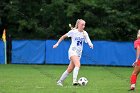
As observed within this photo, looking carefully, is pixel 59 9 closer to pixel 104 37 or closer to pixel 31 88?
pixel 104 37

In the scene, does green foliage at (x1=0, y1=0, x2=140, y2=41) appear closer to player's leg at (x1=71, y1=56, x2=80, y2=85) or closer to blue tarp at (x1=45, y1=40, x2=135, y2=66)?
blue tarp at (x1=45, y1=40, x2=135, y2=66)

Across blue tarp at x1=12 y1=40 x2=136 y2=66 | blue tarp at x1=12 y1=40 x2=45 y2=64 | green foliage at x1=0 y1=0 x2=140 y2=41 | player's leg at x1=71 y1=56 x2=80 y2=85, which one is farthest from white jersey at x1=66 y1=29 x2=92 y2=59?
green foliage at x1=0 y1=0 x2=140 y2=41

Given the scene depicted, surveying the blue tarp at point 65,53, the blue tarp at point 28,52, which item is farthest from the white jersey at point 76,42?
the blue tarp at point 28,52

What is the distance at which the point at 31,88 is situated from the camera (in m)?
13.5

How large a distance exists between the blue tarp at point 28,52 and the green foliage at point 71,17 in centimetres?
347

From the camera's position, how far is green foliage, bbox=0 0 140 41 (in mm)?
33031

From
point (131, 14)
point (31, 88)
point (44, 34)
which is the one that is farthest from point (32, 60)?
point (31, 88)

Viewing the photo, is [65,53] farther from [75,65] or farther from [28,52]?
[75,65]

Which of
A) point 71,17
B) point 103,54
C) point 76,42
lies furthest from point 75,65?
point 71,17

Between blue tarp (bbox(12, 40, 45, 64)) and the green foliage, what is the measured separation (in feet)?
11.4

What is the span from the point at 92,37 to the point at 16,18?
19.9ft

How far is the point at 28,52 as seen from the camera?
99.4ft

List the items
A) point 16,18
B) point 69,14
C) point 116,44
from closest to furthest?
point 116,44 < point 69,14 < point 16,18

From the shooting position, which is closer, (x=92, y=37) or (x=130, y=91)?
(x=130, y=91)
